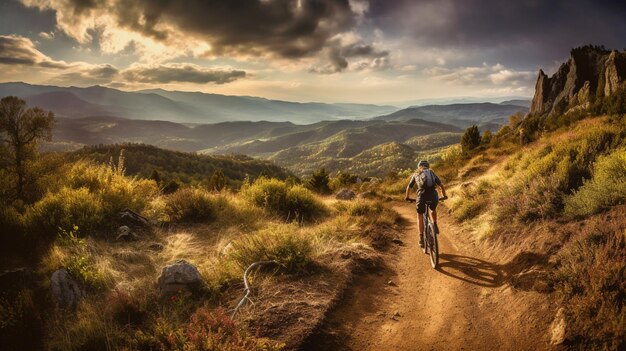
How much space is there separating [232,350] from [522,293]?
16.5 feet

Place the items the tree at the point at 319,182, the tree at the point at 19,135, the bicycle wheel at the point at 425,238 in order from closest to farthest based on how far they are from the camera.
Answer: the bicycle wheel at the point at 425,238, the tree at the point at 19,135, the tree at the point at 319,182

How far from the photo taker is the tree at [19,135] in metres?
10.1

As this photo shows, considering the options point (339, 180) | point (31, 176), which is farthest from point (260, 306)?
point (339, 180)

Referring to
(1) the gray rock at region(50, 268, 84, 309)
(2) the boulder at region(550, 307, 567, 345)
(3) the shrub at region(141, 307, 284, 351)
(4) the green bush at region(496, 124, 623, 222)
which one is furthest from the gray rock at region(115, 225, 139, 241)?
(4) the green bush at region(496, 124, 623, 222)

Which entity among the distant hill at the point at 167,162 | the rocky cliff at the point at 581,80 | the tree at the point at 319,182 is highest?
the rocky cliff at the point at 581,80

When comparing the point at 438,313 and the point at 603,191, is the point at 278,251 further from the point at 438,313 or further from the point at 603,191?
Answer: the point at 603,191

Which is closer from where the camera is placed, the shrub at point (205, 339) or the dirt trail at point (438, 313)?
the shrub at point (205, 339)

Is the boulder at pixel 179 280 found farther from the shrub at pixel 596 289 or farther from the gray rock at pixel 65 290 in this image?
the shrub at pixel 596 289

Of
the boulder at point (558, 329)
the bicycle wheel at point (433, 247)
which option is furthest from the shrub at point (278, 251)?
the boulder at point (558, 329)

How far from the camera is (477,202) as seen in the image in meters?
A: 11.4

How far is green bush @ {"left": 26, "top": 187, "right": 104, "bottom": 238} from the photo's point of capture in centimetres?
774

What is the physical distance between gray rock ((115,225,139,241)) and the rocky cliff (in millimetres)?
35109

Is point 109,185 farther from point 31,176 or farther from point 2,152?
point 2,152

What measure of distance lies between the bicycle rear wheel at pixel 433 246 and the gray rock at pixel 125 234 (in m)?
7.71
